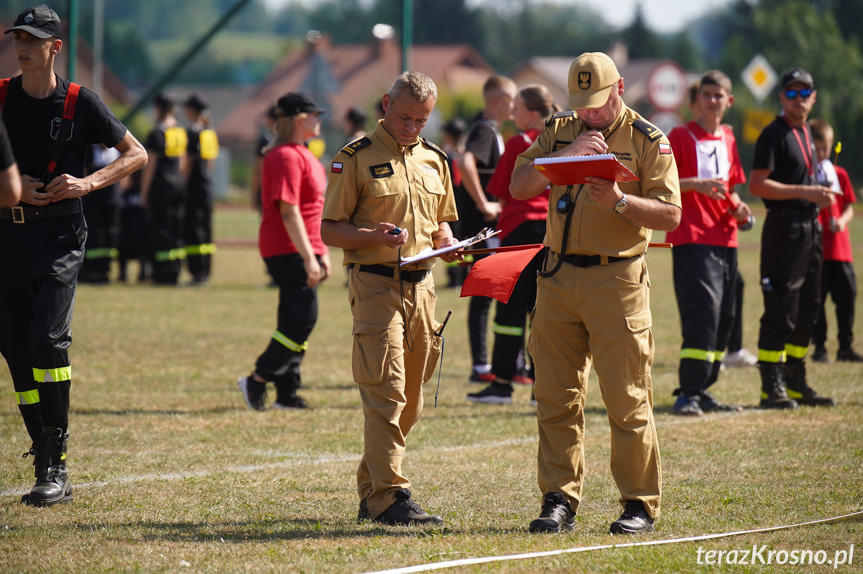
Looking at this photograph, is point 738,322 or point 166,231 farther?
point 166,231

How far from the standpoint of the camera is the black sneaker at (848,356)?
10.8 metres

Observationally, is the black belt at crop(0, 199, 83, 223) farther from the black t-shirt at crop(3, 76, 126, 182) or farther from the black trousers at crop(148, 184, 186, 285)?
the black trousers at crop(148, 184, 186, 285)

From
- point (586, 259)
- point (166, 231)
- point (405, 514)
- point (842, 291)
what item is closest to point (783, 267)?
point (842, 291)

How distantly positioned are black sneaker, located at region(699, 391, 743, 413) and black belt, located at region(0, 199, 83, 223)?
192 inches

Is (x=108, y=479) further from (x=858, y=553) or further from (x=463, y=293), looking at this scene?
(x=858, y=553)

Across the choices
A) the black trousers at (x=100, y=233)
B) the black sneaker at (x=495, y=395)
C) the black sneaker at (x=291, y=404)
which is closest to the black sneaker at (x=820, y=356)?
the black sneaker at (x=495, y=395)

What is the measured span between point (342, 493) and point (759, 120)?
22.2m

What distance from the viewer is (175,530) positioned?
530cm

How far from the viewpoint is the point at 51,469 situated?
5785 millimetres

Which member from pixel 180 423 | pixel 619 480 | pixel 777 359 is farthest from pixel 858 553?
pixel 180 423

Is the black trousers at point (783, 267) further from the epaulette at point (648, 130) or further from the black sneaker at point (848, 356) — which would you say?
the epaulette at point (648, 130)

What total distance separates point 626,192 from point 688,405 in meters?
3.44

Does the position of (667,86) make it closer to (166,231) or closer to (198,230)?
(198,230)

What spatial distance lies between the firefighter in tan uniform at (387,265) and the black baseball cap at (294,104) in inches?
107
